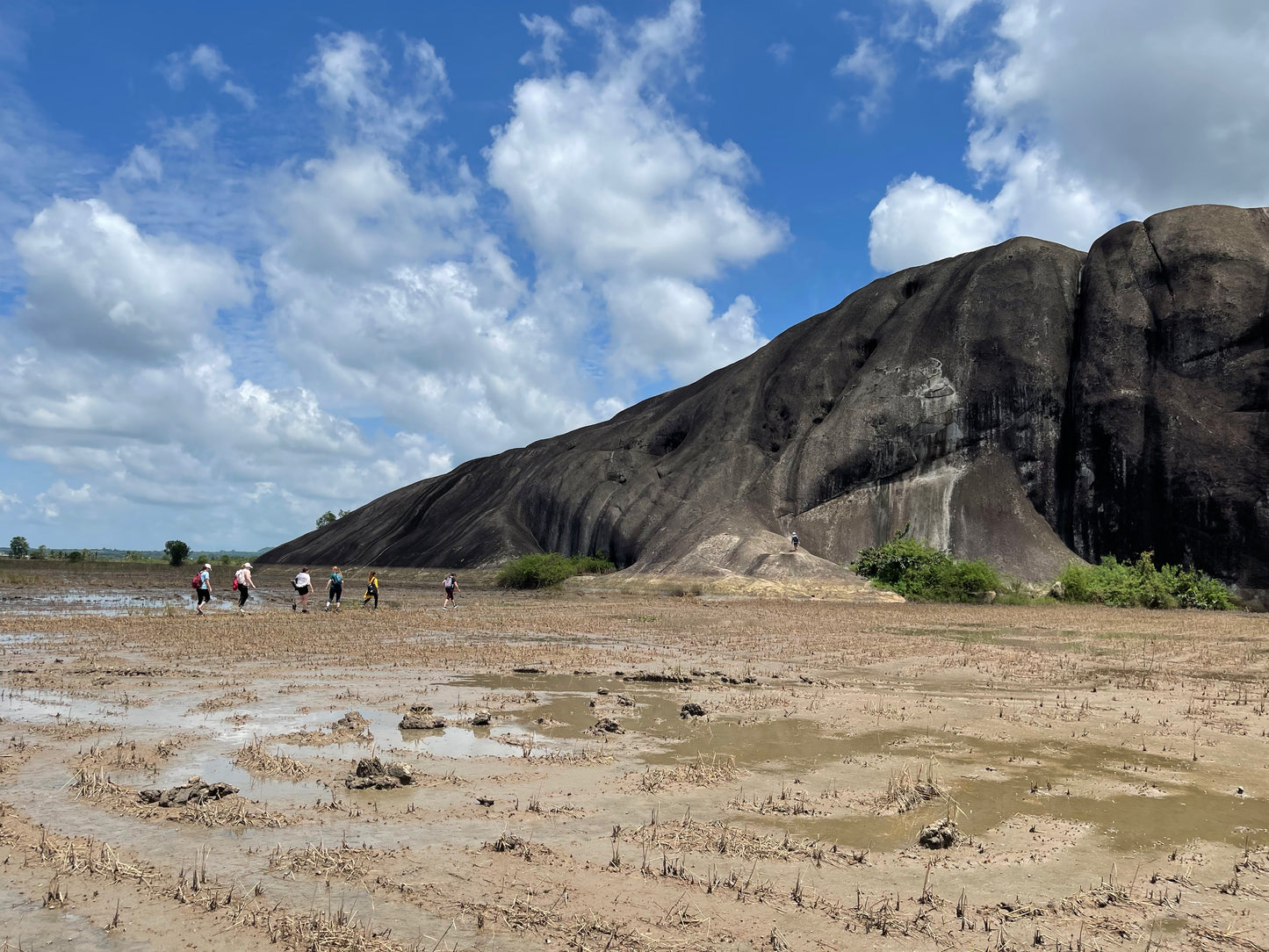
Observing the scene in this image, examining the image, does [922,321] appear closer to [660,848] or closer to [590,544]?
[590,544]

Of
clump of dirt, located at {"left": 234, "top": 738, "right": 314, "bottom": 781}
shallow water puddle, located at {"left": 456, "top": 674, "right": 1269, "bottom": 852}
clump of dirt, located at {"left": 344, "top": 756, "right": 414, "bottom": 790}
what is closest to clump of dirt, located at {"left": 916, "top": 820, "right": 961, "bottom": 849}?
shallow water puddle, located at {"left": 456, "top": 674, "right": 1269, "bottom": 852}

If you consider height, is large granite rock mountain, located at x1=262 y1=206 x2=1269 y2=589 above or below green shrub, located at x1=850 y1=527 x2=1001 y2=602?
above

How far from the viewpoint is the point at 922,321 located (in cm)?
7431

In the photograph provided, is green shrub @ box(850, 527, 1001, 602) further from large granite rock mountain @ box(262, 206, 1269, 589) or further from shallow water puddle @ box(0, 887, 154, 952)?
shallow water puddle @ box(0, 887, 154, 952)

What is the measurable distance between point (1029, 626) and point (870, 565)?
75.2 ft

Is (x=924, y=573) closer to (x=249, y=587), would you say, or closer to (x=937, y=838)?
(x=249, y=587)

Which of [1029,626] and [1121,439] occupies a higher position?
[1121,439]

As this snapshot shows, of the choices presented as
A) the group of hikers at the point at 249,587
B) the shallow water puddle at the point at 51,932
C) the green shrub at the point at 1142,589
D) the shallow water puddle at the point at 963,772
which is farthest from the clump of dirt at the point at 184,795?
the green shrub at the point at 1142,589

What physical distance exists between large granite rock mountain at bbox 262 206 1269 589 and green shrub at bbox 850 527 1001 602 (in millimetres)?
2610

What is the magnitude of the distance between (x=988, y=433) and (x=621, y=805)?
66.4m

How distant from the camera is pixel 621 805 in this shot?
769 centimetres

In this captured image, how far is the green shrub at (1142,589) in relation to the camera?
45812 millimetres

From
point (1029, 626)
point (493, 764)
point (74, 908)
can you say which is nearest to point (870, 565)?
point (1029, 626)

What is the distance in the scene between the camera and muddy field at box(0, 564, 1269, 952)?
530 centimetres
